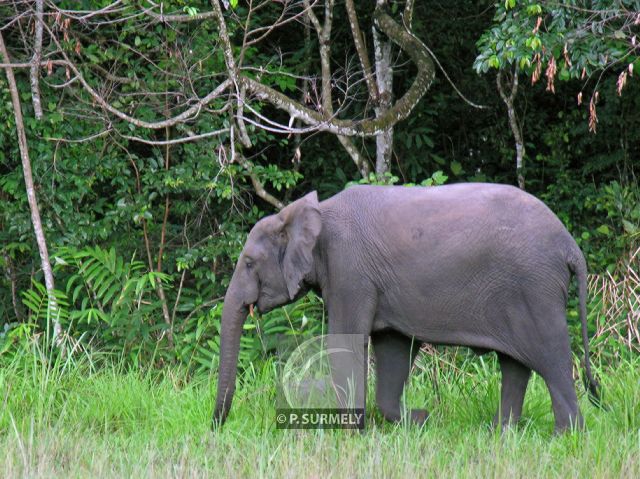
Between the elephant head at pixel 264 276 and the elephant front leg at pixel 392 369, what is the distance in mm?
647

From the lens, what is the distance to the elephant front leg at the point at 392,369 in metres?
6.76

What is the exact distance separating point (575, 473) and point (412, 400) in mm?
2052

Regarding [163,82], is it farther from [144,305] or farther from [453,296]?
[453,296]

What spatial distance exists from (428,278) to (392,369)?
737 millimetres

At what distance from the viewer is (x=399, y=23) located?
10.7 metres

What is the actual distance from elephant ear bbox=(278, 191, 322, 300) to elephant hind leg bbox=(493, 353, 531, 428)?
1268 mm

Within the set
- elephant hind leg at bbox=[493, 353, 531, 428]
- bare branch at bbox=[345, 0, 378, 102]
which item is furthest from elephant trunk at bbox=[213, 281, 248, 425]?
bare branch at bbox=[345, 0, 378, 102]

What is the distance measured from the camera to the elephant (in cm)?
621

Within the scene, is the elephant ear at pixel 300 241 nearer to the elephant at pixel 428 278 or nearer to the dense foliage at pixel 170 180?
the elephant at pixel 428 278

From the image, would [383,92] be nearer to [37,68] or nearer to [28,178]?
[37,68]

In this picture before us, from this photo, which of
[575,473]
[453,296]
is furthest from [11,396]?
[575,473]

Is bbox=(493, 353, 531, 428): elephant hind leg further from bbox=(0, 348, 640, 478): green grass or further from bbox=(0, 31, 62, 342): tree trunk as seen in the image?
bbox=(0, 31, 62, 342): tree trunk

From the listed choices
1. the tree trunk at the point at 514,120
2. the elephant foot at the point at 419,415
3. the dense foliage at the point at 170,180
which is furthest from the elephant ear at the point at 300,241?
the tree trunk at the point at 514,120

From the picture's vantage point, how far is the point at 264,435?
635cm
